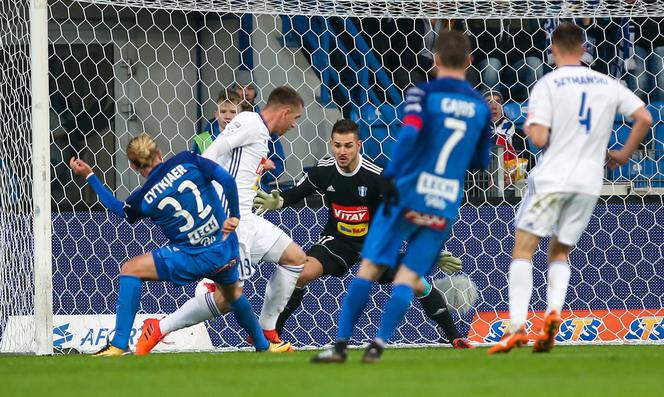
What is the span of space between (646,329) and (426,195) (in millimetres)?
4525

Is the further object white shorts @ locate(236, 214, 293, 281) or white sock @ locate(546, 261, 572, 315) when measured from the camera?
white shorts @ locate(236, 214, 293, 281)

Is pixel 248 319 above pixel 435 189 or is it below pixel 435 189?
below

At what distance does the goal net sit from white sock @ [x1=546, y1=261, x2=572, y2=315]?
2909 mm

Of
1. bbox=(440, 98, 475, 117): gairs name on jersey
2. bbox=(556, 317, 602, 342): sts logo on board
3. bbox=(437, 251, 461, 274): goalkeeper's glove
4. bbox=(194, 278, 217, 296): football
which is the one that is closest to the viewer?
bbox=(440, 98, 475, 117): gairs name on jersey

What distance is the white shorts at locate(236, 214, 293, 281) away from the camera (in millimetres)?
8047

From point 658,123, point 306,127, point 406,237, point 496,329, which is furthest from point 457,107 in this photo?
point 306,127

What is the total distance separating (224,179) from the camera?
7168mm

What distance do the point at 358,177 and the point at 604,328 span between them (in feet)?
7.87

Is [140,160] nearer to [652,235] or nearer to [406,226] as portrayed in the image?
[406,226]

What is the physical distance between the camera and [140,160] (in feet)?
23.6

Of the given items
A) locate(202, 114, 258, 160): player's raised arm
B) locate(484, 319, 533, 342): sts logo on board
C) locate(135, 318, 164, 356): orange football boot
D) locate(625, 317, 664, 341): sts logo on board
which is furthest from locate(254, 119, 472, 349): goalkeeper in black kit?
locate(625, 317, 664, 341): sts logo on board

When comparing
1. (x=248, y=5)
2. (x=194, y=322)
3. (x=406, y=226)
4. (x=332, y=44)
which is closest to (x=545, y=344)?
(x=406, y=226)

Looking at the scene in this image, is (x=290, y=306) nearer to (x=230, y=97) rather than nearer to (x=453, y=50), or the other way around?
(x=230, y=97)

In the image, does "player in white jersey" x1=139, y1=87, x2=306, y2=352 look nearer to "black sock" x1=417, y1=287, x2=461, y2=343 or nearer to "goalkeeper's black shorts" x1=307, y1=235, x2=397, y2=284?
"goalkeeper's black shorts" x1=307, y1=235, x2=397, y2=284
